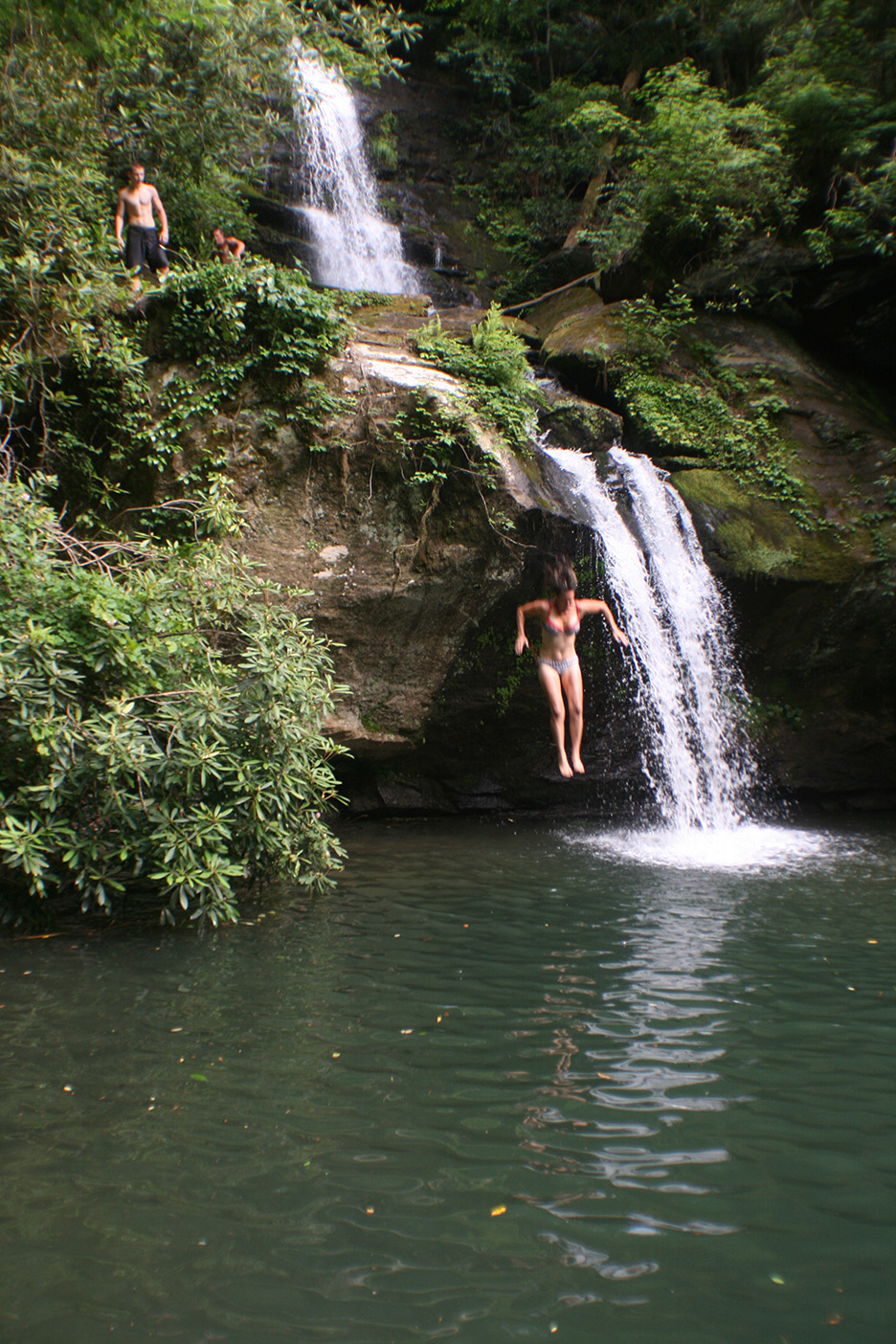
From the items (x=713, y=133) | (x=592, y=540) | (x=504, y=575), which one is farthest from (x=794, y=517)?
(x=713, y=133)

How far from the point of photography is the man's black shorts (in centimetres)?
1064

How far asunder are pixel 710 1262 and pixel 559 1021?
1991 mm

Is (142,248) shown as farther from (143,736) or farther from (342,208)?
(342,208)

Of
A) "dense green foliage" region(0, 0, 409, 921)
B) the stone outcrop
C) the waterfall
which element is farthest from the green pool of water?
the stone outcrop

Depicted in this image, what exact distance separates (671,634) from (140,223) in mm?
8392

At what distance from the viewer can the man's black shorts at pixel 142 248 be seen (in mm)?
10641

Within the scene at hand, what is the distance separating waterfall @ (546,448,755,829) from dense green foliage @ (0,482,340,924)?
4.82 m

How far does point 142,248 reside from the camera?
10703 mm

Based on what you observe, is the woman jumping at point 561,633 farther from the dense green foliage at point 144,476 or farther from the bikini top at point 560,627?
the dense green foliage at point 144,476

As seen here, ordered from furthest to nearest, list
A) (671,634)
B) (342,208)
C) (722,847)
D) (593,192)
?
(593,192) → (342,208) → (671,634) → (722,847)

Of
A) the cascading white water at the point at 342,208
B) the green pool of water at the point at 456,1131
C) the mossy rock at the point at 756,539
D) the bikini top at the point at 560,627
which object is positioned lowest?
the green pool of water at the point at 456,1131

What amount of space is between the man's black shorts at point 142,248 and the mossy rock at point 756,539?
23.8 feet

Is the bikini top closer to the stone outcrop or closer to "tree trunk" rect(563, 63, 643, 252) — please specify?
the stone outcrop

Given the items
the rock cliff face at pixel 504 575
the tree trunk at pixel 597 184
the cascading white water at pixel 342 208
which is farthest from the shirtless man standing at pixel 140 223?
the tree trunk at pixel 597 184
